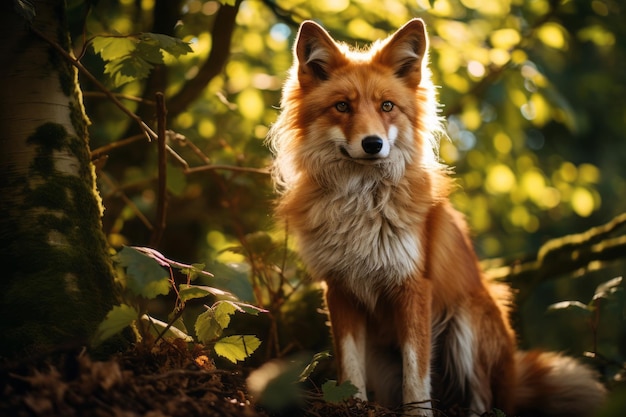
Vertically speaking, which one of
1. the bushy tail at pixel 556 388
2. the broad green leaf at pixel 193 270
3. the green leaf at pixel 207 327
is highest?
the broad green leaf at pixel 193 270

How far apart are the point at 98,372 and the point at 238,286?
3.34ft

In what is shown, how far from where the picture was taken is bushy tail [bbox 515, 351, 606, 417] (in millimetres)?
3873

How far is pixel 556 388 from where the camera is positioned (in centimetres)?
397

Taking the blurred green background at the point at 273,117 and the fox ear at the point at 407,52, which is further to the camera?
the blurred green background at the point at 273,117

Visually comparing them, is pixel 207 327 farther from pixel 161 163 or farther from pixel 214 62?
pixel 214 62

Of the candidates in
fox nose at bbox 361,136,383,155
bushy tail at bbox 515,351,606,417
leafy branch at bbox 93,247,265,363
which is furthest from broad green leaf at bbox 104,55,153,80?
bushy tail at bbox 515,351,606,417

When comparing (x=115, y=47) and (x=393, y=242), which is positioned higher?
(x=115, y=47)

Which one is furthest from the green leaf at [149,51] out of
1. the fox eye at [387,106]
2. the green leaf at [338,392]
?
the green leaf at [338,392]

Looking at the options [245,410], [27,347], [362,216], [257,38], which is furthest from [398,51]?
[257,38]

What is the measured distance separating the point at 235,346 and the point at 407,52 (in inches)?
84.3

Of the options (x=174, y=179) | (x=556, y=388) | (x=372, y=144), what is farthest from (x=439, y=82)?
(x=556, y=388)

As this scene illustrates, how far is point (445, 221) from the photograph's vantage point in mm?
3809

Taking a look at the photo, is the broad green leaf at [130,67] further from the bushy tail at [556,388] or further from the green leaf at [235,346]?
the bushy tail at [556,388]

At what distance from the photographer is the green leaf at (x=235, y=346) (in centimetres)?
262
